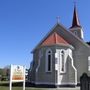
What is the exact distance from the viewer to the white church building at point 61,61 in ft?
120

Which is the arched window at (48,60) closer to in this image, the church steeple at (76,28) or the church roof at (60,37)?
the church roof at (60,37)

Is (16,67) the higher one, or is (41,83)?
(16,67)

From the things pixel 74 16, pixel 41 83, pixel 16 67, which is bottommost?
pixel 41 83

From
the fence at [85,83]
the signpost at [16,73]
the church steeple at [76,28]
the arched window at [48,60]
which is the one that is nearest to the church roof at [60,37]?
the arched window at [48,60]

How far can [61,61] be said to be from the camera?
36812 millimetres

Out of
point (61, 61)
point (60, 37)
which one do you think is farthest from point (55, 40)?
point (61, 61)

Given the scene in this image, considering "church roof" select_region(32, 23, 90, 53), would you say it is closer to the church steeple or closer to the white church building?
the white church building

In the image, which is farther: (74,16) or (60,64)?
(74,16)

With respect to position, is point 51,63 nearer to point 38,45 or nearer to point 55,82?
point 55,82

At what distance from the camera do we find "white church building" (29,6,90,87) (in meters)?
36.4

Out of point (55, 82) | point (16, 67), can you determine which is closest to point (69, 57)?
point (55, 82)

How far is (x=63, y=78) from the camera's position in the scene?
1448 inches

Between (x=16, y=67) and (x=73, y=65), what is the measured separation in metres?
22.4

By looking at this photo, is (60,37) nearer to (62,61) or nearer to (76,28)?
(62,61)
